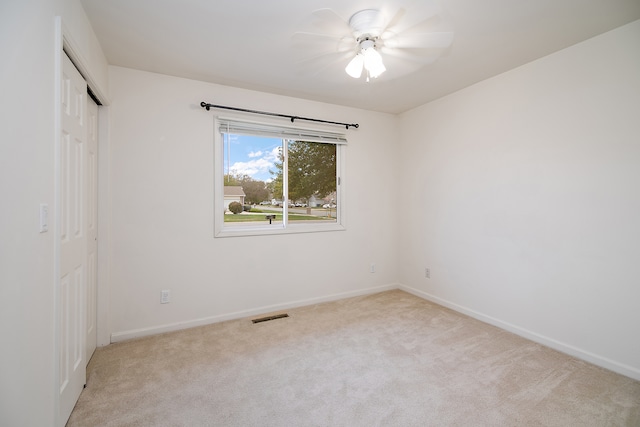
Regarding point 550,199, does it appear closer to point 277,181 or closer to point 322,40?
point 322,40

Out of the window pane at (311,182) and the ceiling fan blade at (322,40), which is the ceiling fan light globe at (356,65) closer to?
the ceiling fan blade at (322,40)

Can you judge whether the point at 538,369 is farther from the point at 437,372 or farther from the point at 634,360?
the point at 437,372

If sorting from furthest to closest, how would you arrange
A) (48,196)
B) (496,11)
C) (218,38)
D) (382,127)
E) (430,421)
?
(382,127) < (218,38) < (496,11) < (430,421) < (48,196)

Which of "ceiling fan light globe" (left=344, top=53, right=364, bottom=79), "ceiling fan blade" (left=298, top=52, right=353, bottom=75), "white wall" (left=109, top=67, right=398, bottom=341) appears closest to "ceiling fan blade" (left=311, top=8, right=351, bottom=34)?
"ceiling fan light globe" (left=344, top=53, right=364, bottom=79)

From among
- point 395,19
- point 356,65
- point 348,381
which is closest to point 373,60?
point 356,65

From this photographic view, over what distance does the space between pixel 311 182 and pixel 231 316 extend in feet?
6.05

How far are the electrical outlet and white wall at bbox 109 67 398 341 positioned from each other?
0.12 ft

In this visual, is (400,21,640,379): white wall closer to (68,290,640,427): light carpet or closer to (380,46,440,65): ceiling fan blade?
(68,290,640,427): light carpet

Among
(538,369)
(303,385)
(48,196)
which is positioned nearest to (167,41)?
(48,196)

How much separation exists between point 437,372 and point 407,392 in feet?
1.19

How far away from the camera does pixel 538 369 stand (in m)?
2.17

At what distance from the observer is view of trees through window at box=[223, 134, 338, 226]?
10.6 ft

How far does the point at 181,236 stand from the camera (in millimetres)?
2891

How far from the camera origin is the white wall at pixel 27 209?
1038 millimetres
